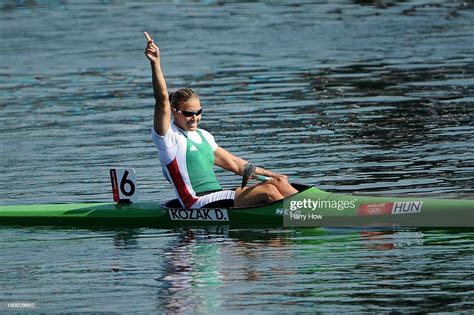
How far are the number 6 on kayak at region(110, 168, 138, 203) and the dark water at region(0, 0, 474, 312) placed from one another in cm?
64

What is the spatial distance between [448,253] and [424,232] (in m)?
1.10

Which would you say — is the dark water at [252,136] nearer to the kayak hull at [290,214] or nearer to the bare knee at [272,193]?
the kayak hull at [290,214]

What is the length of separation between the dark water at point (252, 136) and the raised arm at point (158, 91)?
1.23 metres

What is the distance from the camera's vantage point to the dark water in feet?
38.0

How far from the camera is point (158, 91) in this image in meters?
13.6

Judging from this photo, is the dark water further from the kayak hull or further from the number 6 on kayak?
the number 6 on kayak

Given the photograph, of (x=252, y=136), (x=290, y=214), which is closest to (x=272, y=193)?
(x=290, y=214)

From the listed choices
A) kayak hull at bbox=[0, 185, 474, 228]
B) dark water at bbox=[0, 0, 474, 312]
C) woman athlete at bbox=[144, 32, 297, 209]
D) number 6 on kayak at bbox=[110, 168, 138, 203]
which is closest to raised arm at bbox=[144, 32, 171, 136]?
woman athlete at bbox=[144, 32, 297, 209]

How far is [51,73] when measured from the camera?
31438 mm

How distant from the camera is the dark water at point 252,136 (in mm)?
11594

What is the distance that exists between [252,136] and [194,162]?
23.8 ft

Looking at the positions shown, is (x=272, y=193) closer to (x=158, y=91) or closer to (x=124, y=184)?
(x=158, y=91)

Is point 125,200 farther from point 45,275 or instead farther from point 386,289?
point 386,289

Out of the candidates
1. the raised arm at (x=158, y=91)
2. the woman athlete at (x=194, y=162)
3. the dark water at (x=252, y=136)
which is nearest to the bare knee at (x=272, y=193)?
the woman athlete at (x=194, y=162)
